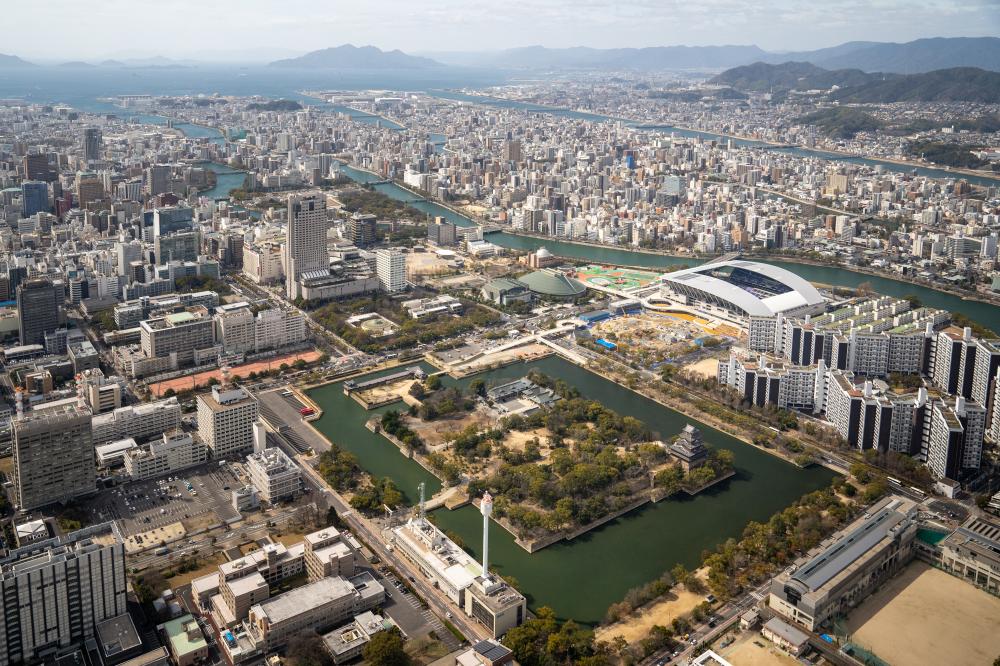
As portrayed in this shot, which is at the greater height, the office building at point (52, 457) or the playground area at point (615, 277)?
the playground area at point (615, 277)

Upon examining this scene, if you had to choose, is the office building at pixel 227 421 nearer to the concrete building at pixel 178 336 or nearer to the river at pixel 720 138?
the concrete building at pixel 178 336

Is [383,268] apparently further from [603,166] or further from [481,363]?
[603,166]

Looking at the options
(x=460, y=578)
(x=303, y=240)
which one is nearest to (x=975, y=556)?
(x=460, y=578)

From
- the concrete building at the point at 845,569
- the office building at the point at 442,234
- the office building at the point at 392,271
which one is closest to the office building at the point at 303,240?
the office building at the point at 392,271

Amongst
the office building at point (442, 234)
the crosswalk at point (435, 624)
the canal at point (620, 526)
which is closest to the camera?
the crosswalk at point (435, 624)

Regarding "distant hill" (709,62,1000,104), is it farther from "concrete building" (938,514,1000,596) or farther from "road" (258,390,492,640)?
"road" (258,390,492,640)

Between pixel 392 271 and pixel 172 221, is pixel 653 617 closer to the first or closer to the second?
pixel 392 271

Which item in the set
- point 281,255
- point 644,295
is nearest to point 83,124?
point 281,255

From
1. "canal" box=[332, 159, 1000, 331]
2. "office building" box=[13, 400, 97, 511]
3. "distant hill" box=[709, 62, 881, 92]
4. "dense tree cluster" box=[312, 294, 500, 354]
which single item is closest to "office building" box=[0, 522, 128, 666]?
Result: "office building" box=[13, 400, 97, 511]
